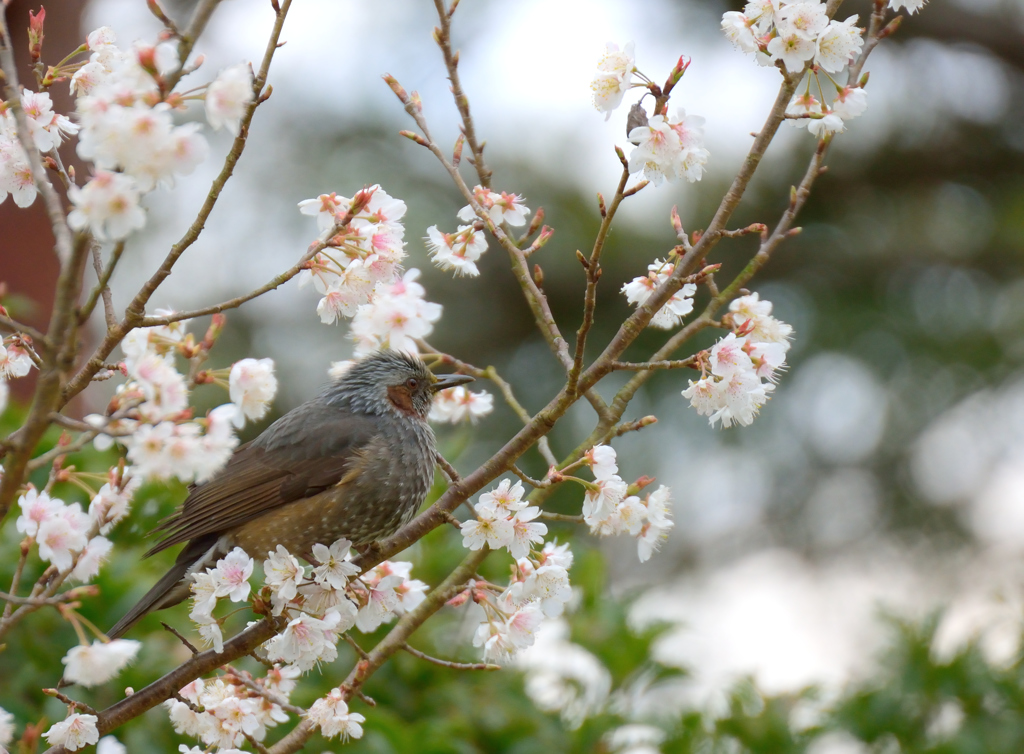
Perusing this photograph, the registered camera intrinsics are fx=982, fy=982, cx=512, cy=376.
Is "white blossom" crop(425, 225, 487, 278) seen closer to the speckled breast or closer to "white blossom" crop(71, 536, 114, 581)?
the speckled breast

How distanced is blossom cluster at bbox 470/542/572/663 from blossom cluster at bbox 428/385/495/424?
2.37 ft

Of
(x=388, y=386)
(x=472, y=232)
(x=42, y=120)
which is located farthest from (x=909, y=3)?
(x=388, y=386)

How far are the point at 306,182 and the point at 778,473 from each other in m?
3.42

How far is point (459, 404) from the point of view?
281 centimetres

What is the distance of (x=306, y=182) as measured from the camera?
19.3ft

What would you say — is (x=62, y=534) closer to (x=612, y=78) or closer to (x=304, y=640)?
(x=304, y=640)

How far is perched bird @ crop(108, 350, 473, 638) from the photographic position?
278 centimetres

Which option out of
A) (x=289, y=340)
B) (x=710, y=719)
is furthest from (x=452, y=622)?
(x=289, y=340)

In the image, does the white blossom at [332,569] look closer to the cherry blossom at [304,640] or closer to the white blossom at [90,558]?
the cherry blossom at [304,640]

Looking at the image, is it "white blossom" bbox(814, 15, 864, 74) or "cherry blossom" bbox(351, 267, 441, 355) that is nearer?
"white blossom" bbox(814, 15, 864, 74)

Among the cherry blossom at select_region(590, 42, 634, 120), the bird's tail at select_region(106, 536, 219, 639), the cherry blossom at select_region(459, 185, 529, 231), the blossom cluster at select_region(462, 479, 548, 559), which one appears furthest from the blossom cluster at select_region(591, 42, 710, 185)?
the bird's tail at select_region(106, 536, 219, 639)

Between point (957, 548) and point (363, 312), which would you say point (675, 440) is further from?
point (363, 312)

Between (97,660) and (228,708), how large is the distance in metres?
0.56

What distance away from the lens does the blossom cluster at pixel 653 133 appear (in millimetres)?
1860
